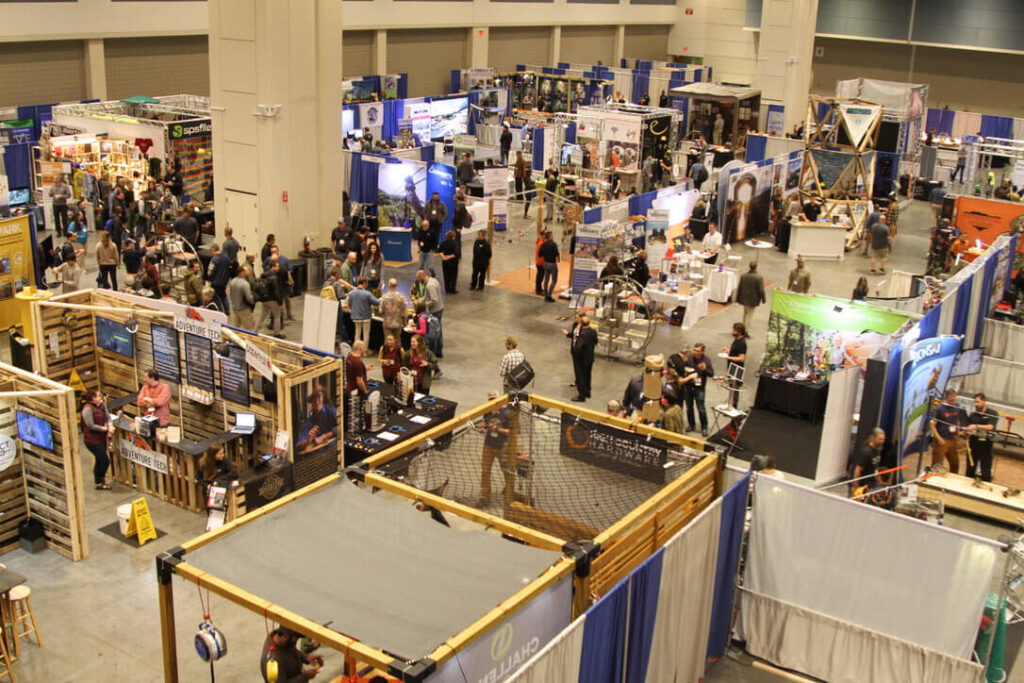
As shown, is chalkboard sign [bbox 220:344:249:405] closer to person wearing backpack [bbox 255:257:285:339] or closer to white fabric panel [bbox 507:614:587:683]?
person wearing backpack [bbox 255:257:285:339]

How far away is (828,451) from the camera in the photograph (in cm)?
1243

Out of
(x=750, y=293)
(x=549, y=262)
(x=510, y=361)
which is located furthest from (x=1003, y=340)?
(x=510, y=361)

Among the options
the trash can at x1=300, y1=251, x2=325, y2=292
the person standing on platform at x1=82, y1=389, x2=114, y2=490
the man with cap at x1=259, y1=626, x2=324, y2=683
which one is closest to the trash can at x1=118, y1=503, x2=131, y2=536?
the person standing on platform at x1=82, y1=389, x2=114, y2=490

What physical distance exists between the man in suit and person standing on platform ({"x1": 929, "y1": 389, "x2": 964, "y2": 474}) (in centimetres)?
→ 451

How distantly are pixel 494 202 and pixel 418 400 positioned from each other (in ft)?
34.6

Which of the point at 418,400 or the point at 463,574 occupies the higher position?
the point at 463,574

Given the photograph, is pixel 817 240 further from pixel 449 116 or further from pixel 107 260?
pixel 107 260

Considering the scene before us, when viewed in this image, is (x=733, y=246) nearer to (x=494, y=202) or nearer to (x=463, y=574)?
(x=494, y=202)

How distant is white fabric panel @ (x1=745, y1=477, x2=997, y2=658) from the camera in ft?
26.4

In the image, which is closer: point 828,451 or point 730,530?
point 730,530

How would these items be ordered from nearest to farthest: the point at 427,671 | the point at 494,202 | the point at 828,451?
1. the point at 427,671
2. the point at 828,451
3. the point at 494,202

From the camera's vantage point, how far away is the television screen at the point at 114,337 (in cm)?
1243

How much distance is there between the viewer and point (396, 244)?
2064cm

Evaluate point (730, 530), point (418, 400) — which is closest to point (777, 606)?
point (730, 530)
